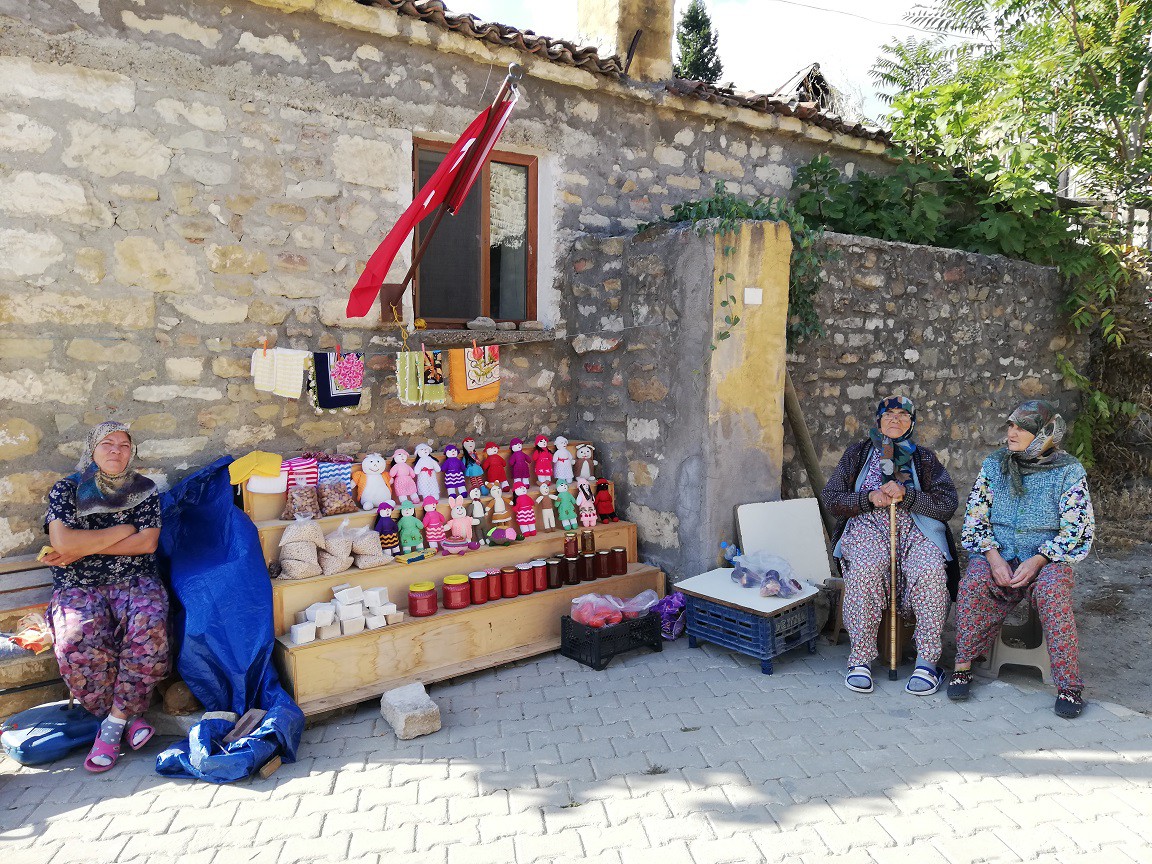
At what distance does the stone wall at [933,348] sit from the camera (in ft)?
17.9

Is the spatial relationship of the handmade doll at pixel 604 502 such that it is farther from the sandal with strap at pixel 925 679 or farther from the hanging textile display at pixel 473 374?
the sandal with strap at pixel 925 679

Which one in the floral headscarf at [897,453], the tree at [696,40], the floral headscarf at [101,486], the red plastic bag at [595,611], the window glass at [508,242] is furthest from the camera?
the tree at [696,40]

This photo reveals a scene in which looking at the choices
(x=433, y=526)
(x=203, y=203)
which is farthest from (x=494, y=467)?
(x=203, y=203)

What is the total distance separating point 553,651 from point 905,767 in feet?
6.44

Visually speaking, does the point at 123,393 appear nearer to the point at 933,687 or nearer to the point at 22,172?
the point at 22,172

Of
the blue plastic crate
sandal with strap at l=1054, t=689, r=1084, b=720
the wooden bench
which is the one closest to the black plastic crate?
the blue plastic crate

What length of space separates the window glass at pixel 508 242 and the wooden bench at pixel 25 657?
302cm

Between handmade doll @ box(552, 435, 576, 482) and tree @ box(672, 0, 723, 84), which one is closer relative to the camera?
handmade doll @ box(552, 435, 576, 482)

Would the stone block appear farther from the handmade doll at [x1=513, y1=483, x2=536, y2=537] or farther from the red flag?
the red flag

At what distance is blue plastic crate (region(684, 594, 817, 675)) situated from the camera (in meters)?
3.94

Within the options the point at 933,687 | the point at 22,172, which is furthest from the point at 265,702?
the point at 933,687

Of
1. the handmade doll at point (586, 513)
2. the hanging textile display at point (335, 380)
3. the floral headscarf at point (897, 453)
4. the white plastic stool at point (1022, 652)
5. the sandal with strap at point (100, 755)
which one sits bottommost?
the sandal with strap at point (100, 755)

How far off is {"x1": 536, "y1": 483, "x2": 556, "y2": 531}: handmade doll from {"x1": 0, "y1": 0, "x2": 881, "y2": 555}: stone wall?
0.59 m

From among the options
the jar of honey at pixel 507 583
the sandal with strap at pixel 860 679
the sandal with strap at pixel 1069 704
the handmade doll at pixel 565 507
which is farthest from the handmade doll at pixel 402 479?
the sandal with strap at pixel 1069 704
